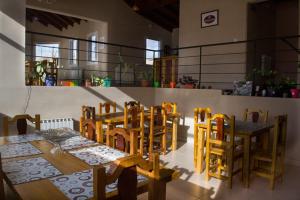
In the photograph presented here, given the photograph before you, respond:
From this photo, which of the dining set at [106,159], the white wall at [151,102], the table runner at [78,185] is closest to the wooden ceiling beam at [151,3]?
the white wall at [151,102]

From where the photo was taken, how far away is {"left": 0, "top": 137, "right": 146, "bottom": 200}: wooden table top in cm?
128

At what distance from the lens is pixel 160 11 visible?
29.5 feet

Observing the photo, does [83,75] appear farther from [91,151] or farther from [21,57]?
[91,151]

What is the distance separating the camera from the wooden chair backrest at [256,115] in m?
4.12

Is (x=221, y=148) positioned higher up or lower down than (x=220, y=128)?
lower down

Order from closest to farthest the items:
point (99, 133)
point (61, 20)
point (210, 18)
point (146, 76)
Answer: point (99, 133), point (210, 18), point (146, 76), point (61, 20)

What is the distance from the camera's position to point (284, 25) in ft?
24.1

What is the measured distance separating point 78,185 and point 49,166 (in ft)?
1.32

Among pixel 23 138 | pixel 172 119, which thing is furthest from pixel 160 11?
pixel 23 138

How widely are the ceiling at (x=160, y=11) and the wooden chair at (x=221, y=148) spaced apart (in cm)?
568

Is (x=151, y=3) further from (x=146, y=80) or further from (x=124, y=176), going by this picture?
(x=124, y=176)

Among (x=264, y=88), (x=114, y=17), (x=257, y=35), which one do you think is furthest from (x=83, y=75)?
(x=264, y=88)

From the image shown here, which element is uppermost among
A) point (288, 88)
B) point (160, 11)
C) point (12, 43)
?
point (160, 11)

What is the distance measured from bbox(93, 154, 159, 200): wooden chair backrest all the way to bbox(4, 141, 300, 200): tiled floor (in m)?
1.79
